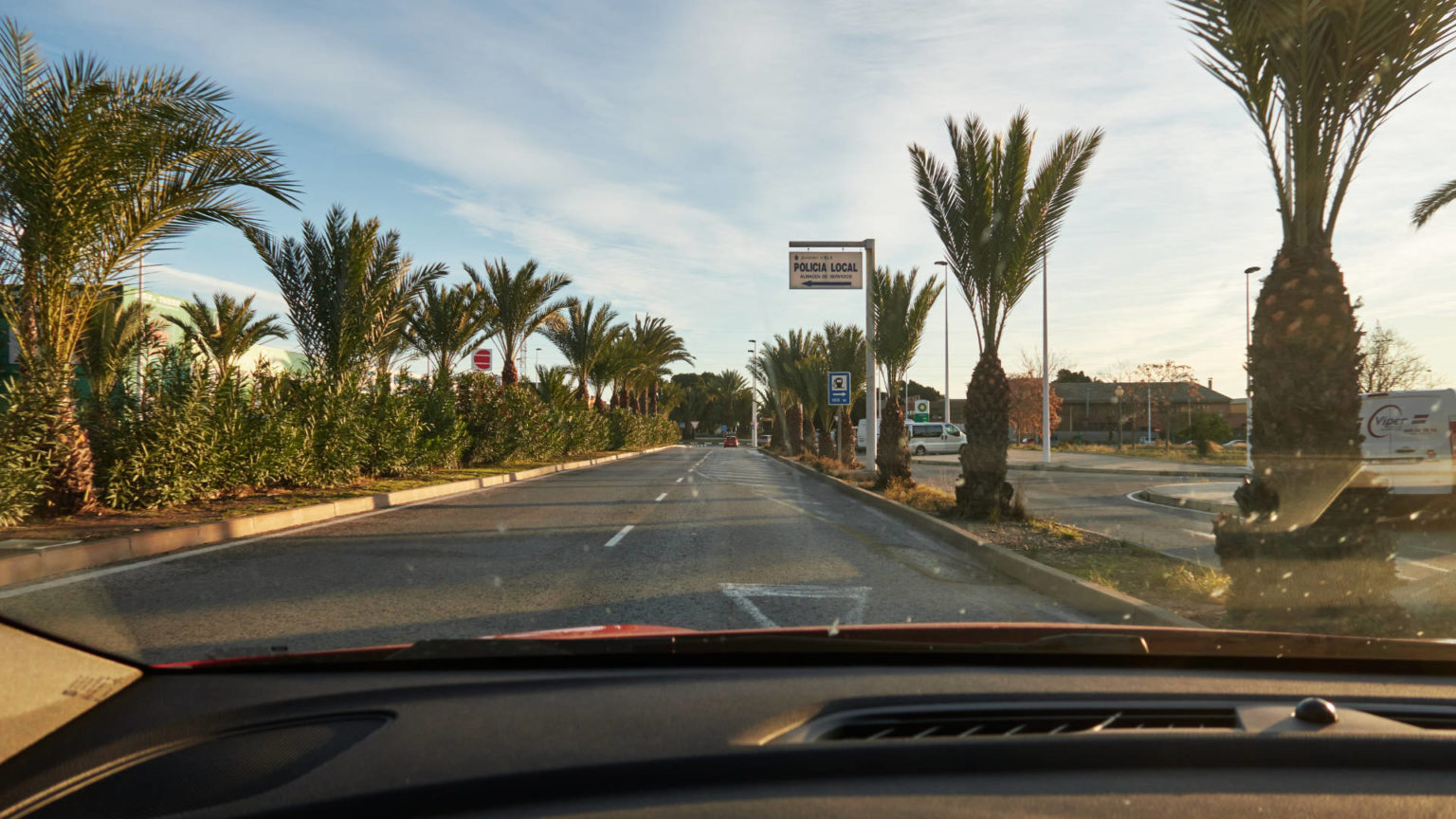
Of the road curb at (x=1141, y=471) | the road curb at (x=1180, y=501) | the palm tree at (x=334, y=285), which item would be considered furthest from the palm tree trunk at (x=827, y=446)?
the palm tree at (x=334, y=285)

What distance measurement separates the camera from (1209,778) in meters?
1.56

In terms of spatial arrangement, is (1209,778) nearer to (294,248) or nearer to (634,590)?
(634,590)

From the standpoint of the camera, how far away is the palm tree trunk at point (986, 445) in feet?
37.1

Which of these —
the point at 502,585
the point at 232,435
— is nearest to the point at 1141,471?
the point at 502,585

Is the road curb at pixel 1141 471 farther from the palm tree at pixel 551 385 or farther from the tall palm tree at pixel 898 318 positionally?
the palm tree at pixel 551 385

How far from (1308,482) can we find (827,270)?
17.8 m

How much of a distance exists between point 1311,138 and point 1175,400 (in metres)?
83.7

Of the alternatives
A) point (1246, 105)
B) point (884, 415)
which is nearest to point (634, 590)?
point (1246, 105)

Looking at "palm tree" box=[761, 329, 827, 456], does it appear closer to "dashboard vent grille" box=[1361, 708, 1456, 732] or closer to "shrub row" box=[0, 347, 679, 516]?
"shrub row" box=[0, 347, 679, 516]

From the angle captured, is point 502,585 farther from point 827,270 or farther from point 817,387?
point 817,387

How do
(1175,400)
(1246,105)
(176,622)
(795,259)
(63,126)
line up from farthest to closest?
(1175,400) → (795,259) → (63,126) → (1246,105) → (176,622)

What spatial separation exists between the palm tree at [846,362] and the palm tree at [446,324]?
37.4 feet

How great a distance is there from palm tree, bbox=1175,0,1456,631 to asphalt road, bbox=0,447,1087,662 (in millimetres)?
1336

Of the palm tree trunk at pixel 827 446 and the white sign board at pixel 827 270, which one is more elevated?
the white sign board at pixel 827 270
